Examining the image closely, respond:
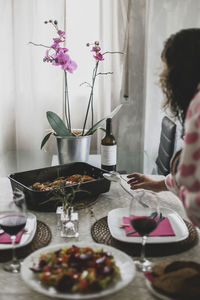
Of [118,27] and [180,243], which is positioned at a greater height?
[118,27]

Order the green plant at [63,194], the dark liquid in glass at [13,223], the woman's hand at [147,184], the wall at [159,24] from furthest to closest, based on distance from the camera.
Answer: the wall at [159,24] < the woman's hand at [147,184] < the green plant at [63,194] < the dark liquid in glass at [13,223]

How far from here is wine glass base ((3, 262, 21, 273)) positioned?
950 millimetres

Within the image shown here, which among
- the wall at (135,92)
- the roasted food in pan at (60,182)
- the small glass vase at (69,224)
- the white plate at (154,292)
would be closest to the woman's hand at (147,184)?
the roasted food in pan at (60,182)

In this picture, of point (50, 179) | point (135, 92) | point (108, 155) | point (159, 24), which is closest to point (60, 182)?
point (50, 179)

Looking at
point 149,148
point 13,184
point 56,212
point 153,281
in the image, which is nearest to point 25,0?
point 149,148

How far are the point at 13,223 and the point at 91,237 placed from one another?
11.1 inches

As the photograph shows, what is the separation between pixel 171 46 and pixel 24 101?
230 centimetres

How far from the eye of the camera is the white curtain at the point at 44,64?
2.98 meters

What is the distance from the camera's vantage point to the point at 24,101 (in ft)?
10.3

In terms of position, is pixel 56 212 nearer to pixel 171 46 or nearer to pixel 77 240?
pixel 77 240

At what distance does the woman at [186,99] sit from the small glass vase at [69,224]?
32 cm

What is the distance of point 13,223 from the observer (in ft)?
3.10

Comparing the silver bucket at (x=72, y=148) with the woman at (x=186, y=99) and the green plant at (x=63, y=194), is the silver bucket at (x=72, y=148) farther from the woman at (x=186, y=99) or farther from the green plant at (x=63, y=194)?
the woman at (x=186, y=99)

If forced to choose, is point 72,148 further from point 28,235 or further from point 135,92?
point 135,92
